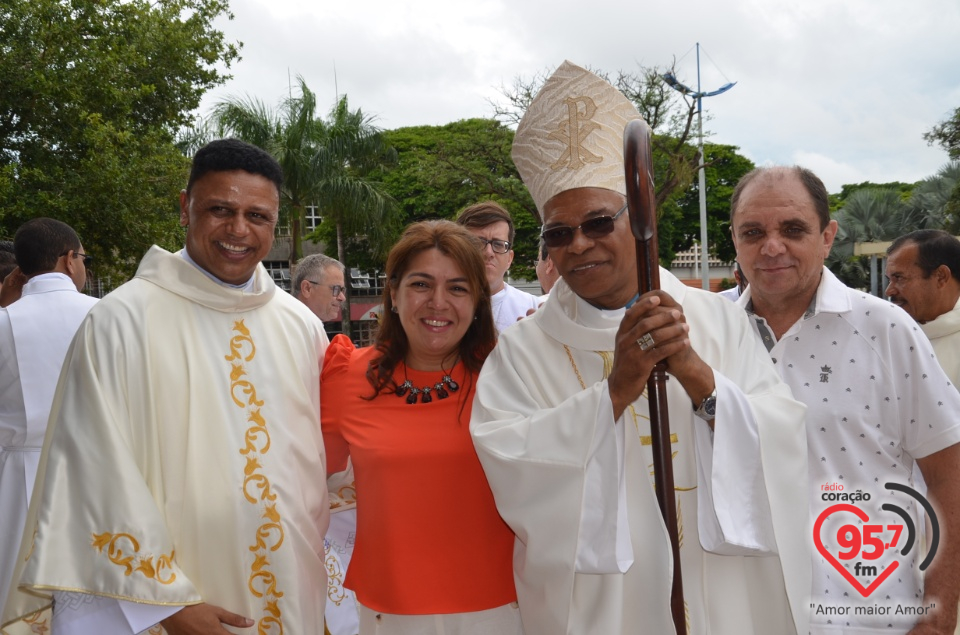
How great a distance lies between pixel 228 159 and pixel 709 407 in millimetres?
1914

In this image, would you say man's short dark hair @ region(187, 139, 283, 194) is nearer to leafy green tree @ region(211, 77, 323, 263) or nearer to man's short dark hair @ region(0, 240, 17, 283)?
man's short dark hair @ region(0, 240, 17, 283)

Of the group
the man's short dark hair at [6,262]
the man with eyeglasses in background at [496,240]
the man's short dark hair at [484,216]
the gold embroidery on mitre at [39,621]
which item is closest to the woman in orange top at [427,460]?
the gold embroidery on mitre at [39,621]

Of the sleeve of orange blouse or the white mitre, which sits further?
the sleeve of orange blouse

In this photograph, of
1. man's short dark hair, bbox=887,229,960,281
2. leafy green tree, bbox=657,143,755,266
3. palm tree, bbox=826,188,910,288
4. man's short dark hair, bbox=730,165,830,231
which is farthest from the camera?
leafy green tree, bbox=657,143,755,266

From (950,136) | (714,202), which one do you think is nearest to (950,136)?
(950,136)

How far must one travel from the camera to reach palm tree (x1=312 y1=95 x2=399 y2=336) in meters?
26.3

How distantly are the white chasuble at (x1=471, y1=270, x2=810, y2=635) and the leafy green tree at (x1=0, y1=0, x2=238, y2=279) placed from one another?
1347 centimetres

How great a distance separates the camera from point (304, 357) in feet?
10.7

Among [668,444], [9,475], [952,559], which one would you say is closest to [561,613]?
[668,444]

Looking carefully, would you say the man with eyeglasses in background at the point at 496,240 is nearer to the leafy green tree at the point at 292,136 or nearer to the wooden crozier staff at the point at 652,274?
the wooden crozier staff at the point at 652,274

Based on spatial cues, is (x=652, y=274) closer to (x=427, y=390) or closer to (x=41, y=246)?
(x=427, y=390)

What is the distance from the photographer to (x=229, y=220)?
2988 mm

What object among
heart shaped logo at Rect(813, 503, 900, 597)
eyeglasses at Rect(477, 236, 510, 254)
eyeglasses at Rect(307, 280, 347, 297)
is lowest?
heart shaped logo at Rect(813, 503, 900, 597)

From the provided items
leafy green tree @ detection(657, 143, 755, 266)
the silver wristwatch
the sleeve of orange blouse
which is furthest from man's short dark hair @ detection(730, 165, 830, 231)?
leafy green tree @ detection(657, 143, 755, 266)
